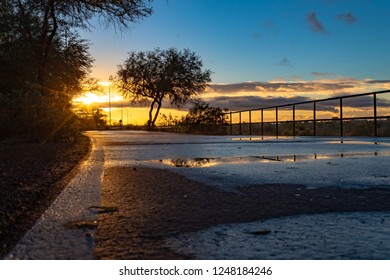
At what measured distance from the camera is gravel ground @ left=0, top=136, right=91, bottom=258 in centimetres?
304

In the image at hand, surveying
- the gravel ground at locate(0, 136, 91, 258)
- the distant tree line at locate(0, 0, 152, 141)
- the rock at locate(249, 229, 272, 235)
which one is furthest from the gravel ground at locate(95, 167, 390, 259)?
the distant tree line at locate(0, 0, 152, 141)

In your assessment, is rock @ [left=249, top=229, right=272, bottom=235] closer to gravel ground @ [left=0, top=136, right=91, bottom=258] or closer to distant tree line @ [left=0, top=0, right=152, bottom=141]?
gravel ground @ [left=0, top=136, right=91, bottom=258]

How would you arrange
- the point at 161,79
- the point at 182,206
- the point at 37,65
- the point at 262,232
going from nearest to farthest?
the point at 262,232
the point at 182,206
the point at 37,65
the point at 161,79

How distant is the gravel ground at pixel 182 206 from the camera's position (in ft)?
9.00

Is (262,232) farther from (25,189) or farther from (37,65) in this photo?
(37,65)

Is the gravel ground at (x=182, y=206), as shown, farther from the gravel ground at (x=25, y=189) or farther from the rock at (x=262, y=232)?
the gravel ground at (x=25, y=189)

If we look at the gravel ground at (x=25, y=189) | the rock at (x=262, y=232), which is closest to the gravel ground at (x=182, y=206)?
the rock at (x=262, y=232)

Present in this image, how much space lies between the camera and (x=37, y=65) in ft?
47.4

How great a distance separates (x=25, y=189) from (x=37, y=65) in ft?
35.0

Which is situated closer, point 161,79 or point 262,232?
point 262,232

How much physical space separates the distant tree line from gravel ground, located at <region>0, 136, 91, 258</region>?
4000 mm

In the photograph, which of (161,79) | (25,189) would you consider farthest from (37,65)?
(161,79)
